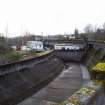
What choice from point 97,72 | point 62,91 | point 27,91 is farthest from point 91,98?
point 62,91

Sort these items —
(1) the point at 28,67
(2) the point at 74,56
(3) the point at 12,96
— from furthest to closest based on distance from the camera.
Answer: (2) the point at 74,56 → (1) the point at 28,67 → (3) the point at 12,96

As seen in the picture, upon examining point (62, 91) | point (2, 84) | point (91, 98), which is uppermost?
point (91, 98)

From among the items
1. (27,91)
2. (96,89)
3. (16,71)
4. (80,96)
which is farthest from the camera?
(16,71)

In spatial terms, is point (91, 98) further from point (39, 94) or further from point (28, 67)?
point (28, 67)

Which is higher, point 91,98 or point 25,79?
point 91,98

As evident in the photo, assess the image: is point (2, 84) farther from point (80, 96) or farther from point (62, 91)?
point (80, 96)

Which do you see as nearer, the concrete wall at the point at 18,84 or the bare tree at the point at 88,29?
the concrete wall at the point at 18,84

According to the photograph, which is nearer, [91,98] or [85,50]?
[91,98]

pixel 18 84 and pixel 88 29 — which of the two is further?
pixel 88 29

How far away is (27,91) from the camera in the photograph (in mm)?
23266

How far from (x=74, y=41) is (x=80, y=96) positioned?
232ft

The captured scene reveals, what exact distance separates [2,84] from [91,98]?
17.0 m

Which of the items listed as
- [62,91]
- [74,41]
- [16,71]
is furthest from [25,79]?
[74,41]

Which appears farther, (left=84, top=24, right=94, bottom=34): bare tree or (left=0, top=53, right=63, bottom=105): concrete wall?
(left=84, top=24, right=94, bottom=34): bare tree
